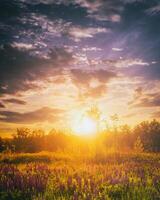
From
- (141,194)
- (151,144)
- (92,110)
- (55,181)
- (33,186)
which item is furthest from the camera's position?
(92,110)

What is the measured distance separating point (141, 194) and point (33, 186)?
2750 mm

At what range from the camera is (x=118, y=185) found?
27.3 feet

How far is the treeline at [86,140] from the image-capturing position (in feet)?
115

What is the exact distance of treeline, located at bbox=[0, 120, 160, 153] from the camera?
115 feet

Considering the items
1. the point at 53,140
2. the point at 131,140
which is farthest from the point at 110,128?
the point at 53,140

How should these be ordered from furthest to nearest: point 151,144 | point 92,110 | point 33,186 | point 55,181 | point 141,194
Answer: point 92,110
point 151,144
point 55,181
point 33,186
point 141,194

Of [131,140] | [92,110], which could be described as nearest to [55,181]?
[92,110]

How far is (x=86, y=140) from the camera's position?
40062 millimetres

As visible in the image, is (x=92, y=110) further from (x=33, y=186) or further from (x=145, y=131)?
(x=33, y=186)

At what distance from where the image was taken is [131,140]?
150 ft

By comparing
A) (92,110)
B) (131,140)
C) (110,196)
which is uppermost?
(92,110)

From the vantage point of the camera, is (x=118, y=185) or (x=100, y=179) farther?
(x=100, y=179)

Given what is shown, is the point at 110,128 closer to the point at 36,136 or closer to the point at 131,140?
the point at 131,140

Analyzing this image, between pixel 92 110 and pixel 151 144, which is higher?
pixel 92 110
